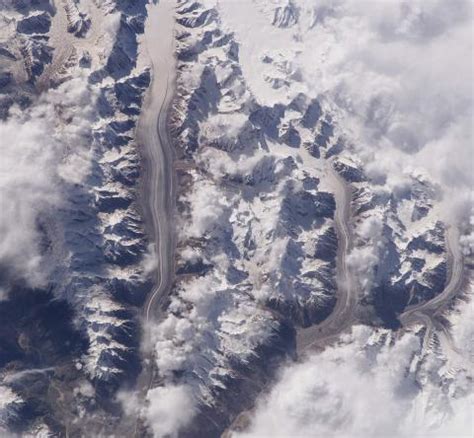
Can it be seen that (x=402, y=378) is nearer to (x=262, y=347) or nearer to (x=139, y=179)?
(x=262, y=347)

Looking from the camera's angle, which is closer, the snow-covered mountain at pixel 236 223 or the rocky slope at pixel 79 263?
the rocky slope at pixel 79 263

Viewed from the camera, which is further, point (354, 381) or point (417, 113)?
point (417, 113)

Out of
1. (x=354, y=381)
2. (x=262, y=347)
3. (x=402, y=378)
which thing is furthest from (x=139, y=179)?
(x=402, y=378)

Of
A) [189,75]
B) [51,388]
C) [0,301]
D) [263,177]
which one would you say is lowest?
[51,388]

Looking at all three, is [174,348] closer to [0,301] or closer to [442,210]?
[0,301]

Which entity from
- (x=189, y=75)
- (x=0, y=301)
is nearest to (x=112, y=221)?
(x=0, y=301)

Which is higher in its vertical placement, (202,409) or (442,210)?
(442,210)

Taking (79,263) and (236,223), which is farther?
(236,223)

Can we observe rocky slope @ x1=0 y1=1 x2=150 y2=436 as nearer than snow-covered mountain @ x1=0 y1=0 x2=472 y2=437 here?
Yes

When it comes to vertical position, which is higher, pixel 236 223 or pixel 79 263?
pixel 236 223
